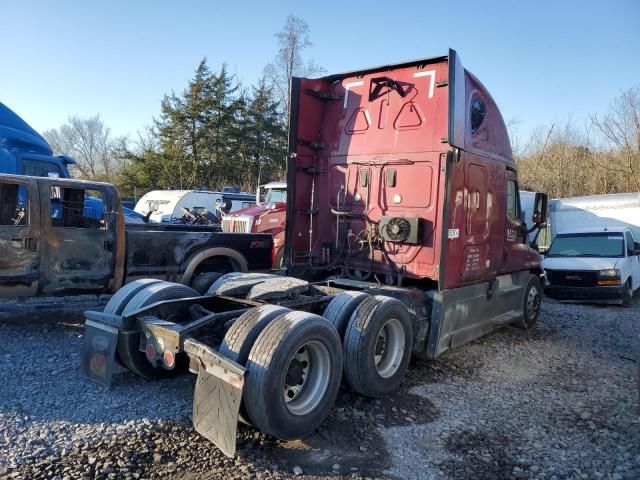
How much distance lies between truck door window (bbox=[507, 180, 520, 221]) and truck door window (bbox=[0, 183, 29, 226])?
6.75 meters

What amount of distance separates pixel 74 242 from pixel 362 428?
4.58m

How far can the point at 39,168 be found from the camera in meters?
10.2

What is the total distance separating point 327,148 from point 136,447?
4394 mm

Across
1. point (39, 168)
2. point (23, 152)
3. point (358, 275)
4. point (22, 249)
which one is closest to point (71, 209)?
point (22, 249)

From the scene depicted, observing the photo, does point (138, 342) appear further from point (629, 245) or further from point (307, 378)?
point (629, 245)

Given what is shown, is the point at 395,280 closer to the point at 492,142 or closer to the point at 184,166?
the point at 492,142

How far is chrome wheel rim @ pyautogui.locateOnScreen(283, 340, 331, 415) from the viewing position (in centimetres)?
373

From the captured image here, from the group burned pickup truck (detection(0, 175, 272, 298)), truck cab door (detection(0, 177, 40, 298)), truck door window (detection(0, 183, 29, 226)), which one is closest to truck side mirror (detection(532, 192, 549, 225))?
burned pickup truck (detection(0, 175, 272, 298))

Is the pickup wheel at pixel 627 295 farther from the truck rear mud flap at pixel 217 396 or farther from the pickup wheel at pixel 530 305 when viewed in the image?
the truck rear mud flap at pixel 217 396

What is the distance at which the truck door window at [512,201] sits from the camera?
22.9 feet

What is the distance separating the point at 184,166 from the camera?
112 ft

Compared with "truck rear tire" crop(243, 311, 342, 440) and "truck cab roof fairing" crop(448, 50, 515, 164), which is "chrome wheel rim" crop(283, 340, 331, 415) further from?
"truck cab roof fairing" crop(448, 50, 515, 164)

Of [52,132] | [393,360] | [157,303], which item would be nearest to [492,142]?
[393,360]

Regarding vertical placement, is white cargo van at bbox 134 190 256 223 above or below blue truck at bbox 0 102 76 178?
below
